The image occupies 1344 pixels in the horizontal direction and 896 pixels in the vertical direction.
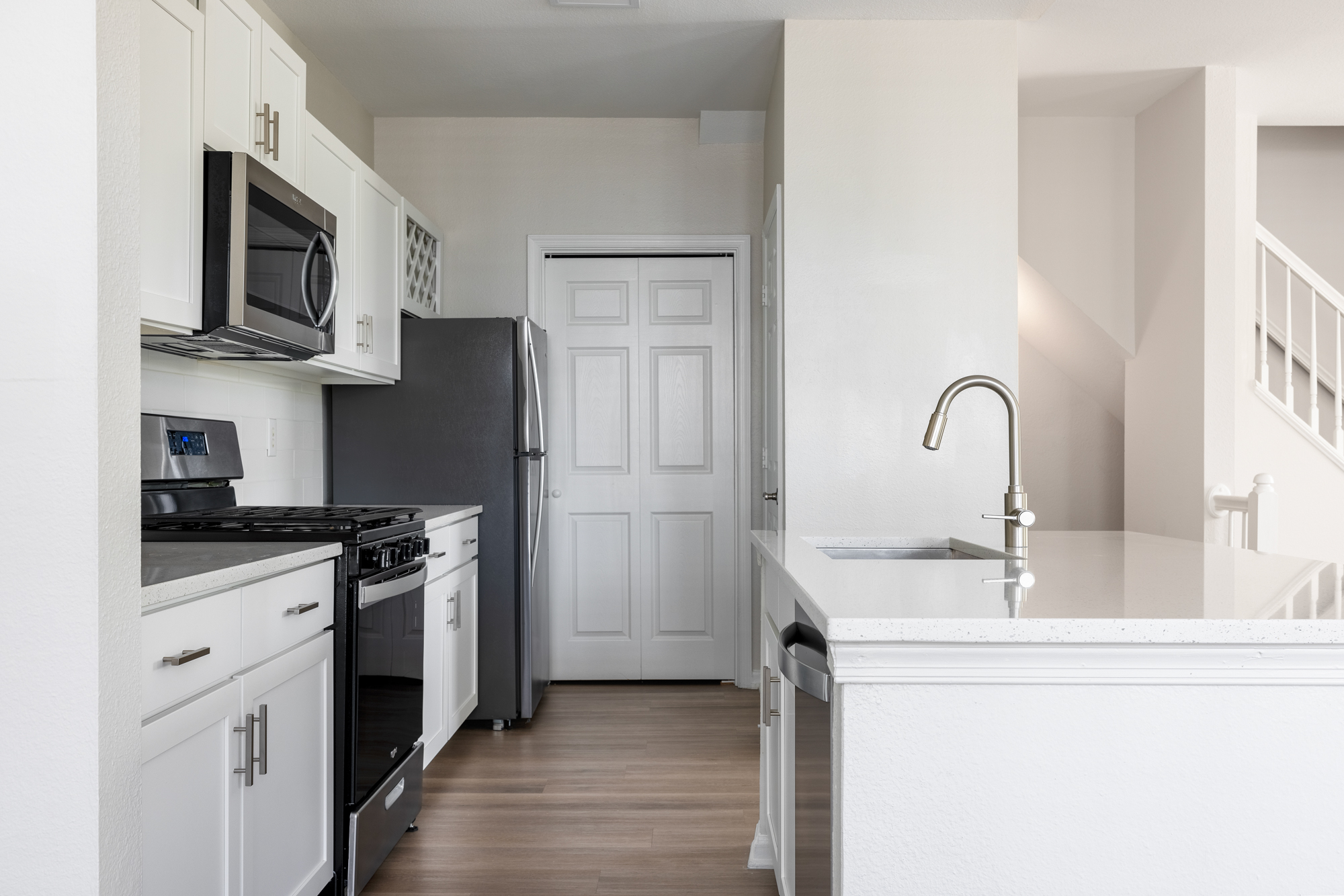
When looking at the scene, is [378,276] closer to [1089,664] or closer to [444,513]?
[444,513]

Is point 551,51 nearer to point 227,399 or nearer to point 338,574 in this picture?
point 227,399

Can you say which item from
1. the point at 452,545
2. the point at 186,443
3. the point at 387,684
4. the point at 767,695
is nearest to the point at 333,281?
the point at 186,443

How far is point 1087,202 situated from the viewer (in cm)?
412

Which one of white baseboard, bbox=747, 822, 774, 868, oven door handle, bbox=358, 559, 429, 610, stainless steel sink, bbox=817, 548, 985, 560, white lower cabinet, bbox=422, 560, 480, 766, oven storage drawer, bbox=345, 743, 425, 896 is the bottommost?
white baseboard, bbox=747, 822, 774, 868

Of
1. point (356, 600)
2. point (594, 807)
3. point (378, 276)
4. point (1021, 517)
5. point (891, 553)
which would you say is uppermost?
point (378, 276)

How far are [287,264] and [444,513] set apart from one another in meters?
1.08

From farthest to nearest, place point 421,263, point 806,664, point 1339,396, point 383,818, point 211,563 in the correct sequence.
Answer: point 421,263
point 1339,396
point 383,818
point 211,563
point 806,664

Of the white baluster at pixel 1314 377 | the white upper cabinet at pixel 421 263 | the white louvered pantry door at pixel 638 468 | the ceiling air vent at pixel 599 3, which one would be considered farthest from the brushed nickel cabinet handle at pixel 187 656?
the white baluster at pixel 1314 377

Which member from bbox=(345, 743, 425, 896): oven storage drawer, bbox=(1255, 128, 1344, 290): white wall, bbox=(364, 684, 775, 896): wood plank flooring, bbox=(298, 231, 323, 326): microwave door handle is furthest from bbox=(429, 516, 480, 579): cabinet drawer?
bbox=(1255, 128, 1344, 290): white wall

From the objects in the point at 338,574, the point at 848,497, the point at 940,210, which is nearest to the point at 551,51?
the point at 940,210

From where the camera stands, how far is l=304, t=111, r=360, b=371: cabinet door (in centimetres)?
269

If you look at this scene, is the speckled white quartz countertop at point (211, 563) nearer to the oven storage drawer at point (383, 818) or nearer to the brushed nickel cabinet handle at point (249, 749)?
the brushed nickel cabinet handle at point (249, 749)

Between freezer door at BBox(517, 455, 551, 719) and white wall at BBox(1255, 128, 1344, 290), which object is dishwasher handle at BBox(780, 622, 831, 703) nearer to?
freezer door at BBox(517, 455, 551, 719)

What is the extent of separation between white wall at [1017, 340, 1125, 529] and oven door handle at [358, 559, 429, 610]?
3.66m
